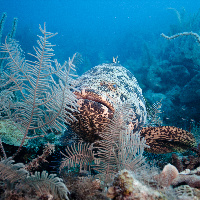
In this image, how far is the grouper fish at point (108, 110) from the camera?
236 cm

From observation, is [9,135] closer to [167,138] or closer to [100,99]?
[100,99]

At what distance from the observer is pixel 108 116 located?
7.74 ft

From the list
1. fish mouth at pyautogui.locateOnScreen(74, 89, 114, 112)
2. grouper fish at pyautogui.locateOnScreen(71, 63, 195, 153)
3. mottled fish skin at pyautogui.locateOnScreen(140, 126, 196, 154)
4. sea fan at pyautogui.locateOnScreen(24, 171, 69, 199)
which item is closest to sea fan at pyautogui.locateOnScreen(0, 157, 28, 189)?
sea fan at pyautogui.locateOnScreen(24, 171, 69, 199)

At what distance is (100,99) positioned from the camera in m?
2.35

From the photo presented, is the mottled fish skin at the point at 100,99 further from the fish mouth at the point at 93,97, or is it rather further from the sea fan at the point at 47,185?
the sea fan at the point at 47,185

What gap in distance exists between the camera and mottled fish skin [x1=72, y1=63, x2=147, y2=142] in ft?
7.69

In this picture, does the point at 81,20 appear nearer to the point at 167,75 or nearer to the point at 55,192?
the point at 167,75

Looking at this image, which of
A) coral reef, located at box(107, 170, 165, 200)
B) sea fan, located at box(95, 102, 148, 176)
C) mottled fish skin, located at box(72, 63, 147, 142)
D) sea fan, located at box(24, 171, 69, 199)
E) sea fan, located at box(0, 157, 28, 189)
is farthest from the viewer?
mottled fish skin, located at box(72, 63, 147, 142)

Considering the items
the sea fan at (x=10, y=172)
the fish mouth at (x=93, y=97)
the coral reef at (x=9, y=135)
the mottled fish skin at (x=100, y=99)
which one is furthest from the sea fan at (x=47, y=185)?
the coral reef at (x=9, y=135)

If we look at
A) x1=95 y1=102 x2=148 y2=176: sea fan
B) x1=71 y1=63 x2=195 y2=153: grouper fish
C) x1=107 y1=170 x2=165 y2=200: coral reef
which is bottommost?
x1=107 y1=170 x2=165 y2=200: coral reef

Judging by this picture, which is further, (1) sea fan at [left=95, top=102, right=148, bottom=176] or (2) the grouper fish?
(2) the grouper fish

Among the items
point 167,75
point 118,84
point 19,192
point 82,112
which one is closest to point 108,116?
point 82,112

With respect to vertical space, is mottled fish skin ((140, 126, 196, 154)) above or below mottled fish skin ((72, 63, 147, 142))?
below

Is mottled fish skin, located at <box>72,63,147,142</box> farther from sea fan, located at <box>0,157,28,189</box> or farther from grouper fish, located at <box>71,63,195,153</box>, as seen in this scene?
sea fan, located at <box>0,157,28,189</box>
